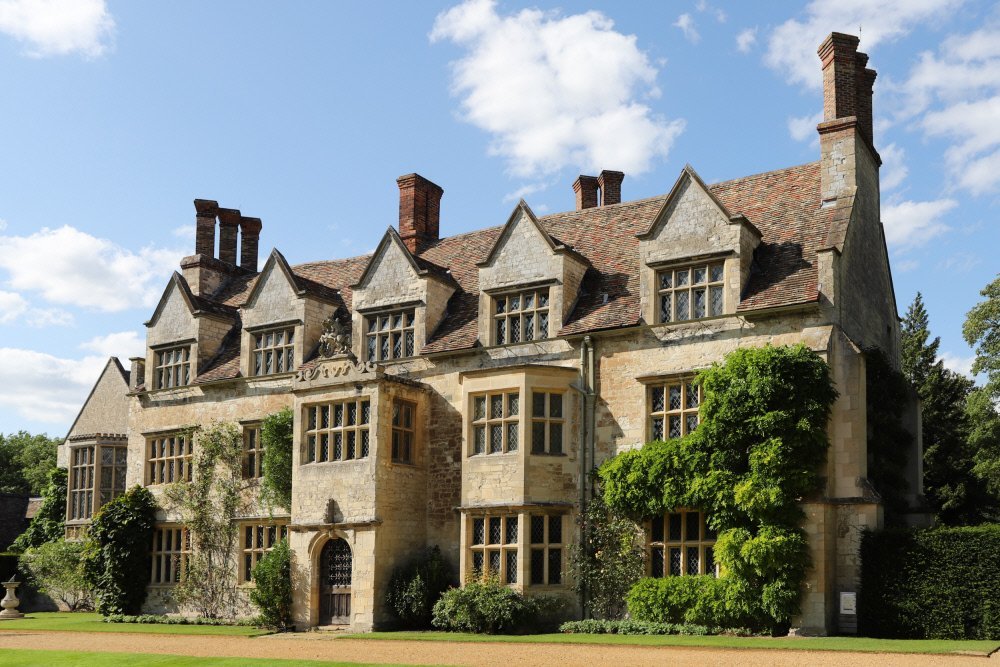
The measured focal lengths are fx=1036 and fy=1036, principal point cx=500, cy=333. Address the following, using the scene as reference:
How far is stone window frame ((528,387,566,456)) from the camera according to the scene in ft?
79.6

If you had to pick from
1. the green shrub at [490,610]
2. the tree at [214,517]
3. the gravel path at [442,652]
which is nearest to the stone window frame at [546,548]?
the green shrub at [490,610]

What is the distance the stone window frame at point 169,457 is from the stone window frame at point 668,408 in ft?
49.2

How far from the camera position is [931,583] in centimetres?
2023

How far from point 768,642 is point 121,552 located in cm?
2046

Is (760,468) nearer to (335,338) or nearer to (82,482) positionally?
(335,338)

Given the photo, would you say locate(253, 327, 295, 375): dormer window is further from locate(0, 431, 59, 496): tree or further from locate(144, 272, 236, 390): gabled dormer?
locate(0, 431, 59, 496): tree

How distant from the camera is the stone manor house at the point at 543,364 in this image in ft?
73.8

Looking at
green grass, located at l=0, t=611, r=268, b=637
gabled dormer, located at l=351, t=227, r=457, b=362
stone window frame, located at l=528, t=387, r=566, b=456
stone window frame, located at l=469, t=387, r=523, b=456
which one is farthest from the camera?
gabled dormer, located at l=351, t=227, r=457, b=362

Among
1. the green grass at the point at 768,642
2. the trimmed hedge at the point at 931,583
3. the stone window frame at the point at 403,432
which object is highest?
the stone window frame at the point at 403,432

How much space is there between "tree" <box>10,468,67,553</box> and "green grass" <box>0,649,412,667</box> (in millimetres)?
22399

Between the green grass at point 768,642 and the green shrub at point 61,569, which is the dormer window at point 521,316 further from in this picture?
the green shrub at point 61,569

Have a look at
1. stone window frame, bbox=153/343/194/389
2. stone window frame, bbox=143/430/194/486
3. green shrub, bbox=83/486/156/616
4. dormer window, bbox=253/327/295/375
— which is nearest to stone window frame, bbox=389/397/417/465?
dormer window, bbox=253/327/295/375

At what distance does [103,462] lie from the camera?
3712 centimetres

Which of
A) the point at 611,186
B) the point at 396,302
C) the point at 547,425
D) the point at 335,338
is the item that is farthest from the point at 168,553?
the point at 611,186
